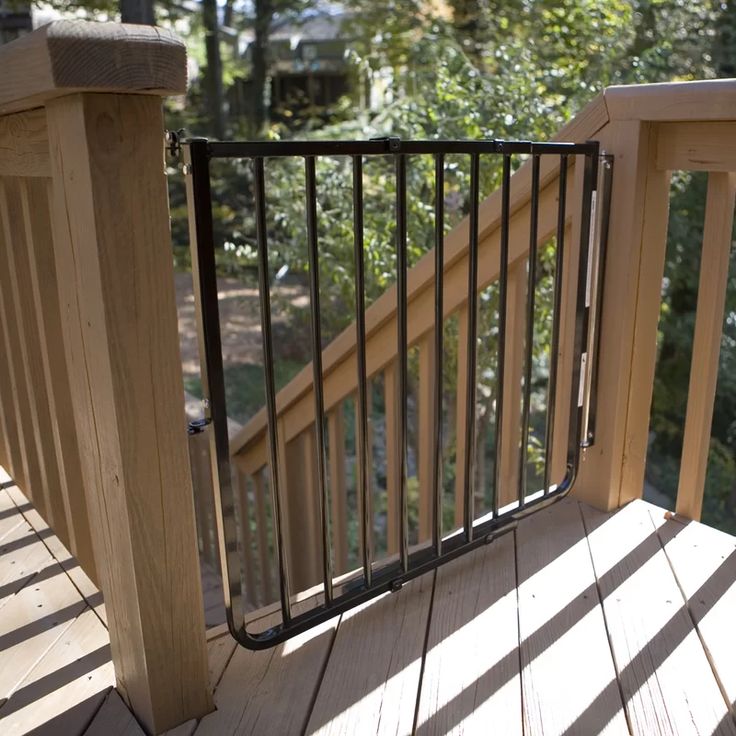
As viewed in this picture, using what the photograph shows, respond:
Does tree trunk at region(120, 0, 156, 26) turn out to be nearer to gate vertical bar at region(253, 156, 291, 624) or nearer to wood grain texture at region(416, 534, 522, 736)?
gate vertical bar at region(253, 156, 291, 624)

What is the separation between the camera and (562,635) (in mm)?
1540

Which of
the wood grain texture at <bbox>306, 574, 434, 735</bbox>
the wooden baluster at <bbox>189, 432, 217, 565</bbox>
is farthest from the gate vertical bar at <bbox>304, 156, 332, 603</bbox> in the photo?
the wooden baluster at <bbox>189, 432, 217, 565</bbox>

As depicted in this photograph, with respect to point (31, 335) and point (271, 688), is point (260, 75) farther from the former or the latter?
point (271, 688)

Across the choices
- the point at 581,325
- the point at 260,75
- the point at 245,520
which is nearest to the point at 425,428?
the point at 581,325

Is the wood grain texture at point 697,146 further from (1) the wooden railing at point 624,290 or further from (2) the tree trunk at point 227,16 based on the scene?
(2) the tree trunk at point 227,16

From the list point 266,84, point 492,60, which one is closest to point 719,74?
point 492,60

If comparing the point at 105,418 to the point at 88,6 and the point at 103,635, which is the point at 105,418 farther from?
the point at 88,6

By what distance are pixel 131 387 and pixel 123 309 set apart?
12cm

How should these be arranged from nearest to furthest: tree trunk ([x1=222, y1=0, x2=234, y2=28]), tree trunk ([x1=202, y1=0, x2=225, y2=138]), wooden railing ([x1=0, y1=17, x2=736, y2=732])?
wooden railing ([x1=0, y1=17, x2=736, y2=732]) → tree trunk ([x1=202, y1=0, x2=225, y2=138]) → tree trunk ([x1=222, y1=0, x2=234, y2=28])

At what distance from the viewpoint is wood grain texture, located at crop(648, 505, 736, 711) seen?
1453 millimetres

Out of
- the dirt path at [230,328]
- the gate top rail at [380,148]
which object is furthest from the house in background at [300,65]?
the gate top rail at [380,148]

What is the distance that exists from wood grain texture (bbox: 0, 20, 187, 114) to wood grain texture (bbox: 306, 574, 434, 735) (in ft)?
3.40

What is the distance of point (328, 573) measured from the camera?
154 centimetres

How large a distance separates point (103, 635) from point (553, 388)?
118cm
